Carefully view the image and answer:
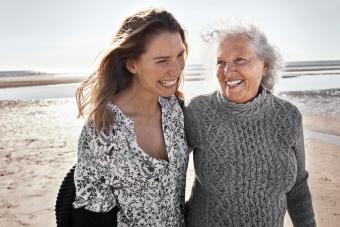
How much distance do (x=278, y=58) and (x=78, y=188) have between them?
59.3 inches

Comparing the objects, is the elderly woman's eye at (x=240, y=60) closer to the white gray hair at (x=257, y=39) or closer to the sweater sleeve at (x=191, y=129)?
the white gray hair at (x=257, y=39)

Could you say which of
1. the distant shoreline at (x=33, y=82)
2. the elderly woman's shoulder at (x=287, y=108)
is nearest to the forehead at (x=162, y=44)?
the elderly woman's shoulder at (x=287, y=108)

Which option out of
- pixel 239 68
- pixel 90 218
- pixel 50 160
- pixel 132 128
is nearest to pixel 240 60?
pixel 239 68

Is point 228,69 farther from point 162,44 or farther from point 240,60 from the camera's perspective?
point 162,44

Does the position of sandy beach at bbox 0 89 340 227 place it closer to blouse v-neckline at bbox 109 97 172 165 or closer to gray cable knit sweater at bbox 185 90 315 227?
gray cable knit sweater at bbox 185 90 315 227

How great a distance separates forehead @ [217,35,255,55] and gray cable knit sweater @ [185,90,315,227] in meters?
0.30

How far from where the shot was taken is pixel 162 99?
267 centimetres

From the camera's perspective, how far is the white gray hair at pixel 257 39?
251 centimetres

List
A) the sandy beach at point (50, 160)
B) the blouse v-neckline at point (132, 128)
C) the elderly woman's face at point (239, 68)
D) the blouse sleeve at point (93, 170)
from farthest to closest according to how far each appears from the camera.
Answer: the sandy beach at point (50, 160), the elderly woman's face at point (239, 68), the blouse v-neckline at point (132, 128), the blouse sleeve at point (93, 170)

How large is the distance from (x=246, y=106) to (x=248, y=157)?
0.32 m

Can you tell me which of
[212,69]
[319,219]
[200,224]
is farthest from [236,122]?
[319,219]

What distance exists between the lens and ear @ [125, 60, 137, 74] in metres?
2.48

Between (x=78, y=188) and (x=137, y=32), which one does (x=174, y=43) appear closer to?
(x=137, y=32)

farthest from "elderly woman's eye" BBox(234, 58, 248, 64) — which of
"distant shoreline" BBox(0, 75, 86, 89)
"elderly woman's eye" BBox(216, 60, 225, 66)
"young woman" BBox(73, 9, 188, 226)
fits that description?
"distant shoreline" BBox(0, 75, 86, 89)
